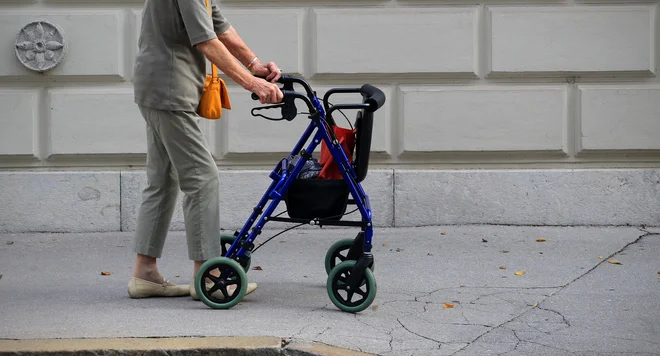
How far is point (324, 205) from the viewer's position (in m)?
5.11

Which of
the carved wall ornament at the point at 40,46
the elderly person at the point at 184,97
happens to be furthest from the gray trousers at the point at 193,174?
the carved wall ornament at the point at 40,46

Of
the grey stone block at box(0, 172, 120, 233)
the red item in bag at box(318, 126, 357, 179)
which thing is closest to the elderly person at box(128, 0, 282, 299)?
the red item in bag at box(318, 126, 357, 179)

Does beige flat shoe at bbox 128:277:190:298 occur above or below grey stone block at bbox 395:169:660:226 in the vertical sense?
below

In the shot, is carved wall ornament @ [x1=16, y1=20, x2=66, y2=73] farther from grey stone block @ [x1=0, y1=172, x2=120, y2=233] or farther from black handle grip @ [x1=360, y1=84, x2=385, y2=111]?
black handle grip @ [x1=360, y1=84, x2=385, y2=111]

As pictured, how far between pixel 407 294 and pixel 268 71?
1505 mm

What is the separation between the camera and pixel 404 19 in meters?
7.88

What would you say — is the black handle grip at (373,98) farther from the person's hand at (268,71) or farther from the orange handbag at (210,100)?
the orange handbag at (210,100)

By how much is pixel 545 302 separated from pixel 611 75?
315cm

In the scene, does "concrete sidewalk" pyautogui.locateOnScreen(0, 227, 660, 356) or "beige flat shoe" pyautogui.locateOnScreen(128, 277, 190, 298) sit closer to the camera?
"concrete sidewalk" pyautogui.locateOnScreen(0, 227, 660, 356)

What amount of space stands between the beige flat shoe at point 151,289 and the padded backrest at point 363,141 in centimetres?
126

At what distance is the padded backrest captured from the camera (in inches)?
197

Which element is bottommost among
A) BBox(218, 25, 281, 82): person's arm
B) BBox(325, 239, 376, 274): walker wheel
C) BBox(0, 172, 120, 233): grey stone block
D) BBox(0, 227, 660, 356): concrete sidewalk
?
BBox(0, 227, 660, 356): concrete sidewalk

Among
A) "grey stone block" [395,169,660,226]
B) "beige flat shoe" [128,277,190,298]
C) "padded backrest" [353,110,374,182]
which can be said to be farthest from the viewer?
"grey stone block" [395,169,660,226]

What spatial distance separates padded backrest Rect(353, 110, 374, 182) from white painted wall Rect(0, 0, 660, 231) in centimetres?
274
